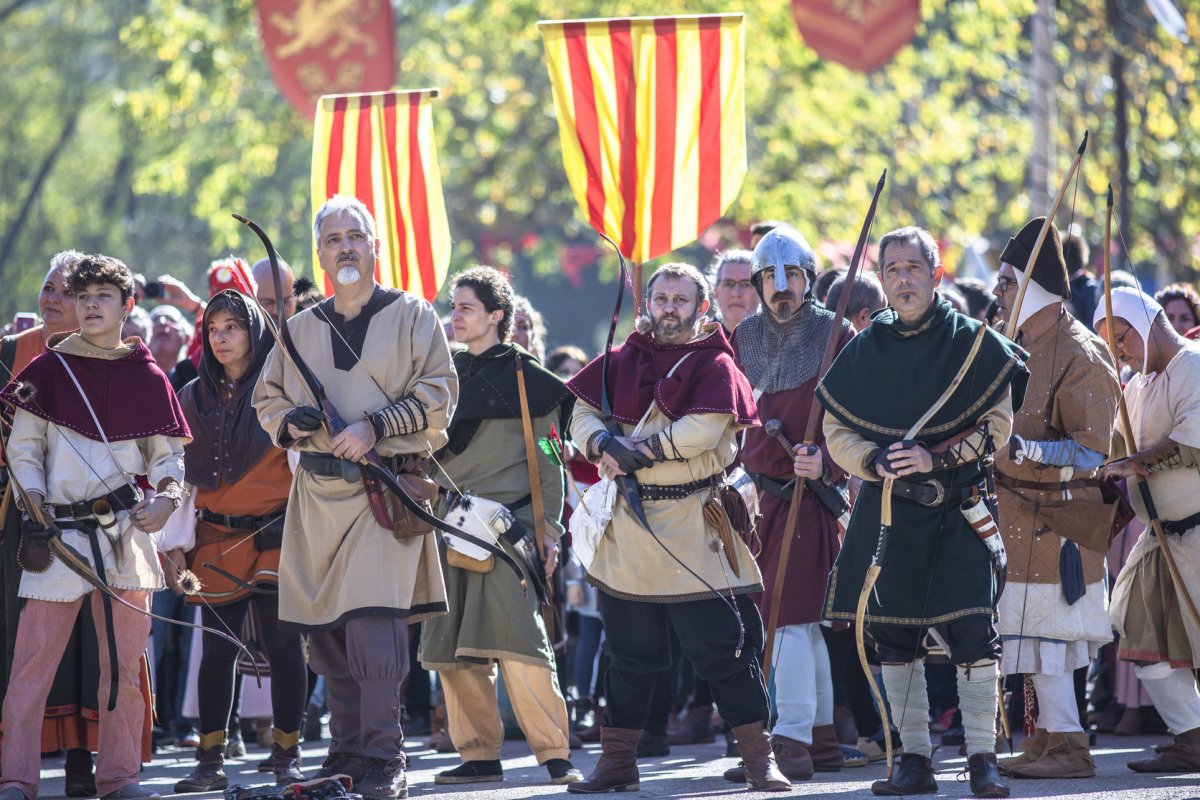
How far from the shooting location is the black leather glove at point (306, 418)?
6.18 m

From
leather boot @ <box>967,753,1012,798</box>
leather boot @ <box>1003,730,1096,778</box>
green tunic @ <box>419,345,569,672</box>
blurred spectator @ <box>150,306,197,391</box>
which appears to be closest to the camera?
leather boot @ <box>967,753,1012,798</box>

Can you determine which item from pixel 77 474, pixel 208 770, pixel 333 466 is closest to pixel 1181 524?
pixel 333 466

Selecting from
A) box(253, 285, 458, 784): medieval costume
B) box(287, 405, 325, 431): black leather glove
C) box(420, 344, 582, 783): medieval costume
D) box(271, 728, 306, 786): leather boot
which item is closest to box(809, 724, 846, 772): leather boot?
box(420, 344, 582, 783): medieval costume

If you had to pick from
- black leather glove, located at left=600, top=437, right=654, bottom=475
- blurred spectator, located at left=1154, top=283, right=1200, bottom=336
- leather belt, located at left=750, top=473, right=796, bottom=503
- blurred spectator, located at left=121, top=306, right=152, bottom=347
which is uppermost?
blurred spectator, located at left=121, top=306, right=152, bottom=347

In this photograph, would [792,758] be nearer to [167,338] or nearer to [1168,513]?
[1168,513]

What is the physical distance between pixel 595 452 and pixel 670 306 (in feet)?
1.93

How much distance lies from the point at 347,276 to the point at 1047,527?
2.72 metres

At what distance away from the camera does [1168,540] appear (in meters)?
7.18

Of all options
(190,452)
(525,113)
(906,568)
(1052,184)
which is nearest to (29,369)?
(190,452)

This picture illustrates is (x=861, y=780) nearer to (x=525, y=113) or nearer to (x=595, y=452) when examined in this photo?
(x=595, y=452)

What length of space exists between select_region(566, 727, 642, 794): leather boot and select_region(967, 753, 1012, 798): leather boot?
1.20 meters

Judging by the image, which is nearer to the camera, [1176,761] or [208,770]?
[1176,761]

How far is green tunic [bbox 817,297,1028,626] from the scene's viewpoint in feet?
20.0

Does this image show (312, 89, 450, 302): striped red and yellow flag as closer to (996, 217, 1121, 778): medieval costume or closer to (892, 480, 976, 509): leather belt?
(996, 217, 1121, 778): medieval costume
